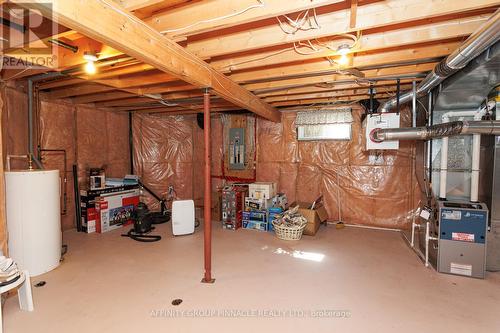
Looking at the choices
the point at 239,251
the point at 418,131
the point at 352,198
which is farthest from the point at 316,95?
the point at 239,251

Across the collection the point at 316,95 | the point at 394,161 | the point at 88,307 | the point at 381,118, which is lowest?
the point at 88,307

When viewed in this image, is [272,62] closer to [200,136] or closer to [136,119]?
[200,136]

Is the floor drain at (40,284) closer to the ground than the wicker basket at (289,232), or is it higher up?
closer to the ground

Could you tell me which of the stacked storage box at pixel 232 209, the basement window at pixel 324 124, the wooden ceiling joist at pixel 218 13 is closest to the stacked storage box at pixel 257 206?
the stacked storage box at pixel 232 209

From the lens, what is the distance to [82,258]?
331 centimetres

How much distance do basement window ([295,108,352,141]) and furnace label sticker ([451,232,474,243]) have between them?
2381 millimetres

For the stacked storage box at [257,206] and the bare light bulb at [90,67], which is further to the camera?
the stacked storage box at [257,206]

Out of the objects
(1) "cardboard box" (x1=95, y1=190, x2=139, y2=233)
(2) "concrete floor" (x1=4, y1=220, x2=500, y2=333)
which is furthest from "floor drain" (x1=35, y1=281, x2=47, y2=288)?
(1) "cardboard box" (x1=95, y1=190, x2=139, y2=233)

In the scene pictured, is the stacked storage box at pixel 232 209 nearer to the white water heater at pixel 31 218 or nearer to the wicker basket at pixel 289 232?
the wicker basket at pixel 289 232

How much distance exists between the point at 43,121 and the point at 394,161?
6.04 metres

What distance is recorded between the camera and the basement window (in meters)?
4.82

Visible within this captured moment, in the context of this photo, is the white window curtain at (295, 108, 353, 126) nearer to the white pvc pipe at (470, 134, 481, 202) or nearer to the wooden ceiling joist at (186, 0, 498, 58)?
the white pvc pipe at (470, 134, 481, 202)

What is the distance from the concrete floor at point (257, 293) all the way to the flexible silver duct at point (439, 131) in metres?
1.59

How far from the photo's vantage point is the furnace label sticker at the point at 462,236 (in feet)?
9.23
